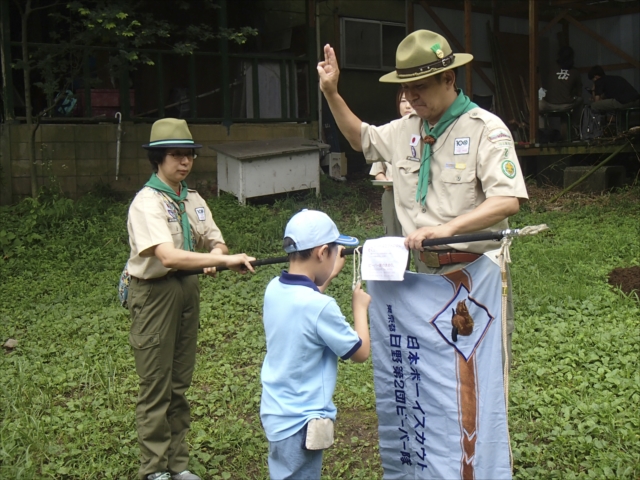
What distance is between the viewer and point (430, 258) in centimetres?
329

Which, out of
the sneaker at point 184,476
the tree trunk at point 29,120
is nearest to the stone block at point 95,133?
the tree trunk at point 29,120

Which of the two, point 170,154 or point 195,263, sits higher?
point 170,154

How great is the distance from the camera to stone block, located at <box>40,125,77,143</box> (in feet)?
33.6

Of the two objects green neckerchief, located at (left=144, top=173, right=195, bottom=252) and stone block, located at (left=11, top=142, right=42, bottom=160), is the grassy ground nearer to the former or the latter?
stone block, located at (left=11, top=142, right=42, bottom=160)

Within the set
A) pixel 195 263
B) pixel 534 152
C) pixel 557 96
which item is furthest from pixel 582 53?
pixel 195 263

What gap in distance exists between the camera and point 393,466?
11.1ft

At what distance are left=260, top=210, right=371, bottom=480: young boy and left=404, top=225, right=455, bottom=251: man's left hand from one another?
1.05 ft

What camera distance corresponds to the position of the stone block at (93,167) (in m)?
10.5

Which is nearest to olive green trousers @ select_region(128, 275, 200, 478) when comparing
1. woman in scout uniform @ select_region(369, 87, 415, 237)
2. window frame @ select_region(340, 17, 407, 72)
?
woman in scout uniform @ select_region(369, 87, 415, 237)

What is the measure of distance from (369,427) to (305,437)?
184cm

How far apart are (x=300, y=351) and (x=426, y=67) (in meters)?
1.32

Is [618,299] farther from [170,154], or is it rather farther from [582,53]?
[582,53]

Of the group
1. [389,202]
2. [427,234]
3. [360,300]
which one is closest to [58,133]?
[389,202]

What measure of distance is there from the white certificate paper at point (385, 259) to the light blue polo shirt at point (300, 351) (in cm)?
35
